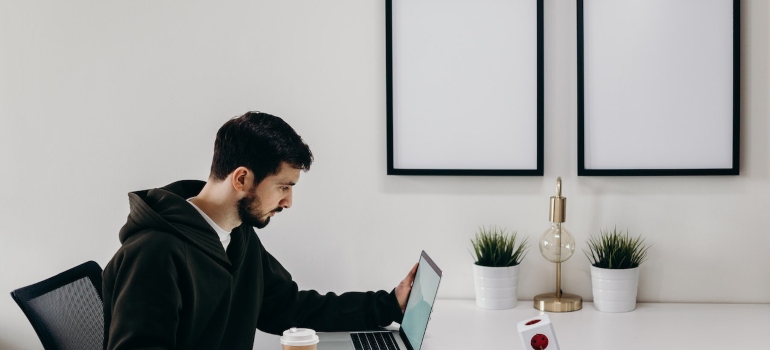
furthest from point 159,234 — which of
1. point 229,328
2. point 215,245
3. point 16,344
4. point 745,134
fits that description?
point 745,134

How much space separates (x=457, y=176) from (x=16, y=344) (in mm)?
1512

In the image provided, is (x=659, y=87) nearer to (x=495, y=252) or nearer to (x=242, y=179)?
Answer: (x=495, y=252)

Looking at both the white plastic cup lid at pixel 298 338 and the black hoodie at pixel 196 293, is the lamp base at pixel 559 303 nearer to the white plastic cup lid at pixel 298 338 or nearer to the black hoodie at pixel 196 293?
the black hoodie at pixel 196 293

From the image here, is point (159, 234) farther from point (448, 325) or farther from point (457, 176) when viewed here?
point (457, 176)

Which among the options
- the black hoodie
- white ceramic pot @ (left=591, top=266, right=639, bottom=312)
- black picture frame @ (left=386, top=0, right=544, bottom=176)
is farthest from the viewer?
black picture frame @ (left=386, top=0, right=544, bottom=176)

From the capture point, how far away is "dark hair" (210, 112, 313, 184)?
1.61m

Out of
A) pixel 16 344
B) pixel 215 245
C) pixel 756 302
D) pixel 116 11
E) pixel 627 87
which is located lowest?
pixel 16 344

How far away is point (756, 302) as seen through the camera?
2.18 meters

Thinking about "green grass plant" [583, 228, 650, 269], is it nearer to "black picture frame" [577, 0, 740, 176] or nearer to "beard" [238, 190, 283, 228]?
"black picture frame" [577, 0, 740, 176]

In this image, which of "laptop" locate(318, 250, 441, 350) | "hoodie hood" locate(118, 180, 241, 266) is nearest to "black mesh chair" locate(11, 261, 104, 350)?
"hoodie hood" locate(118, 180, 241, 266)

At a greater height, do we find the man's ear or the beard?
the man's ear

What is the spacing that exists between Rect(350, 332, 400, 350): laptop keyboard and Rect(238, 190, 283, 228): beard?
405 millimetres

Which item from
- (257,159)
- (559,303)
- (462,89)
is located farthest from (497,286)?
(257,159)

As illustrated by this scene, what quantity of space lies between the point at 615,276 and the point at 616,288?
1.4 inches
